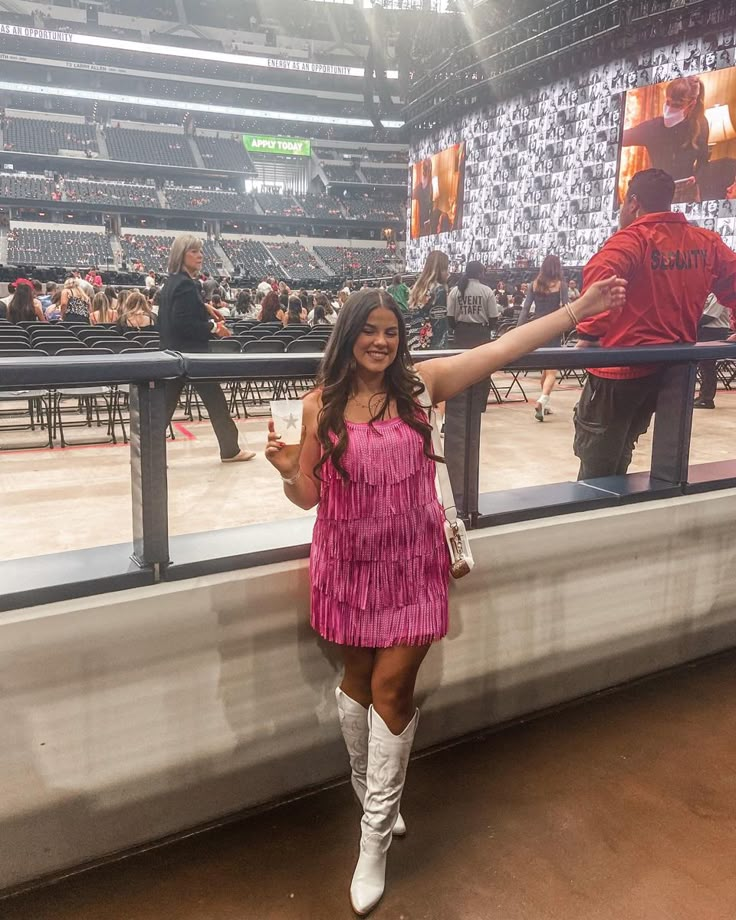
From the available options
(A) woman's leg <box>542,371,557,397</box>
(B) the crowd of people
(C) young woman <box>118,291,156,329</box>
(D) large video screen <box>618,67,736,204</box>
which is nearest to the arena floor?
(B) the crowd of people

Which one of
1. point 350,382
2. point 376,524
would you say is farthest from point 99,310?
point 376,524

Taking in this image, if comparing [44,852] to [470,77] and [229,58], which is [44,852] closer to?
[470,77]

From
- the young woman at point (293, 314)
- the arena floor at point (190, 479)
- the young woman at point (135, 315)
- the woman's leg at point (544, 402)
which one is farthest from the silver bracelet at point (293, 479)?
the young woman at point (293, 314)

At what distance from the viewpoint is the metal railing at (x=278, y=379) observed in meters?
1.67

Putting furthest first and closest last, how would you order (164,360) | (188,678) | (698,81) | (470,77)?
1. (470,77)
2. (698,81)
3. (188,678)
4. (164,360)

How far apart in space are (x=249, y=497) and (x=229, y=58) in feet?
173

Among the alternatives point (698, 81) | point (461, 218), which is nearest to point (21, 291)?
point (698, 81)

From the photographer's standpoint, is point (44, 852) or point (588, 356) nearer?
point (44, 852)

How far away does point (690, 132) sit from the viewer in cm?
1884

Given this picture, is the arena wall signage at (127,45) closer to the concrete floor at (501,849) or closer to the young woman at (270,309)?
the young woman at (270,309)

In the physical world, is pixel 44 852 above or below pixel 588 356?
below

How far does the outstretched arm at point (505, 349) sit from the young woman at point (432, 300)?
403 centimetres

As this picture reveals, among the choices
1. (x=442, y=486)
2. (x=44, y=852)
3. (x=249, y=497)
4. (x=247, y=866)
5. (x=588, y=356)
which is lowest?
(x=247, y=866)

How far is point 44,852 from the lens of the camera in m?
1.75
